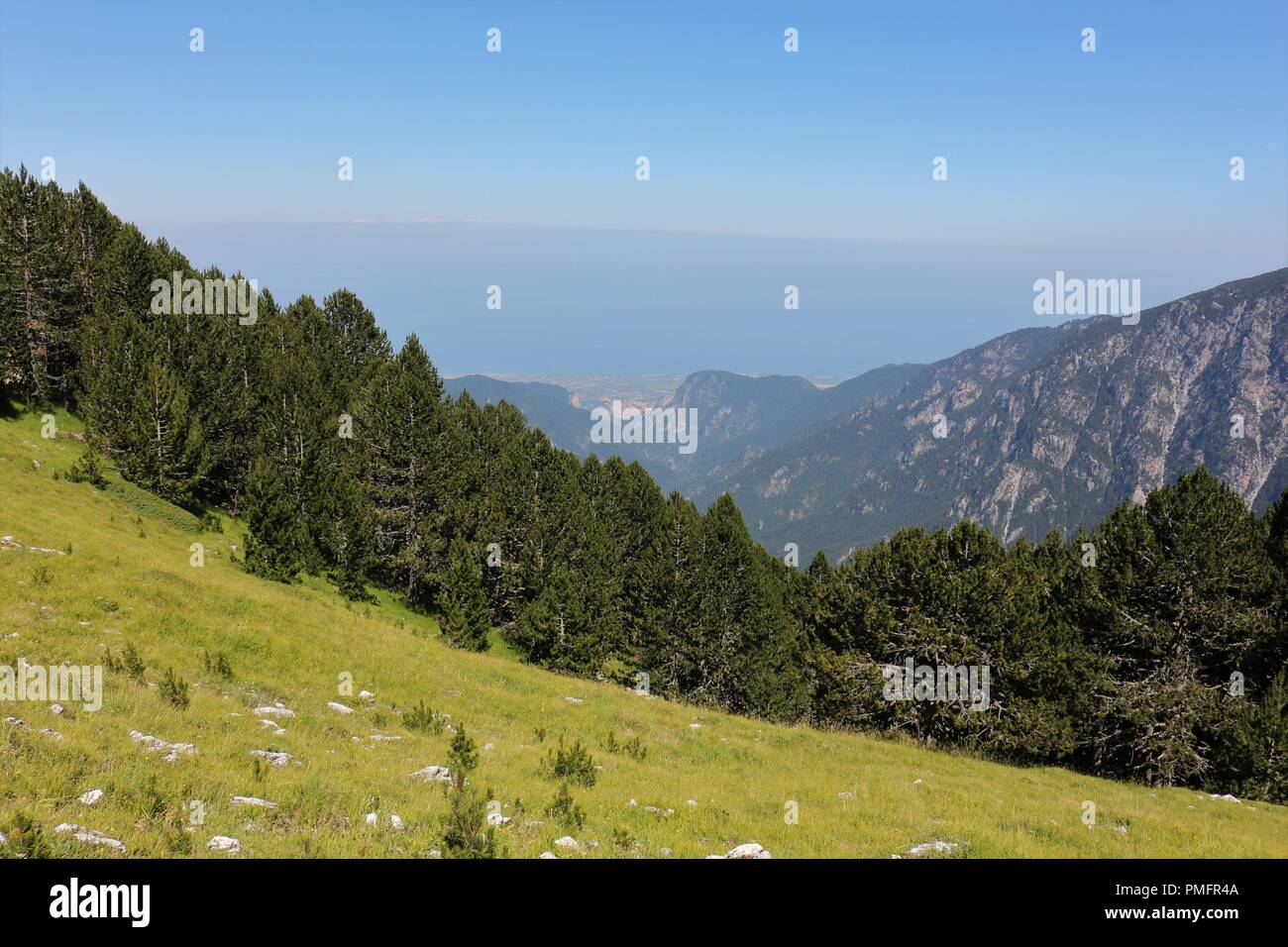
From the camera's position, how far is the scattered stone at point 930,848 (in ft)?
38.4

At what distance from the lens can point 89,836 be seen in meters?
7.52

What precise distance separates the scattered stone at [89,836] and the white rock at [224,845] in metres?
0.86

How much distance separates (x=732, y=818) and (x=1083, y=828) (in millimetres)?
8348

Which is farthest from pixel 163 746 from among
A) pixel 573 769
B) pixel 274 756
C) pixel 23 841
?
pixel 573 769

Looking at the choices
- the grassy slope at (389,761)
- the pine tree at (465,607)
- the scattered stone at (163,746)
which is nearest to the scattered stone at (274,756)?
the grassy slope at (389,761)

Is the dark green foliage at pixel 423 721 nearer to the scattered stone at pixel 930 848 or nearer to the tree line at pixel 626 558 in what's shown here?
the scattered stone at pixel 930 848

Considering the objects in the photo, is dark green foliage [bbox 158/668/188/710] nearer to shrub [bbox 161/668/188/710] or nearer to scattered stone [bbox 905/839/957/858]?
shrub [bbox 161/668/188/710]

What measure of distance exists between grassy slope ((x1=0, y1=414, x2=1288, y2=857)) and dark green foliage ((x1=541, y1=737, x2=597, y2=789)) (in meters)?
0.66

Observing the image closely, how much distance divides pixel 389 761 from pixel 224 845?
5508 mm

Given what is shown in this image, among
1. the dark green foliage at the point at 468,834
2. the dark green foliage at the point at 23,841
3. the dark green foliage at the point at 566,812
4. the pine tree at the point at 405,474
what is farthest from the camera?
the pine tree at the point at 405,474

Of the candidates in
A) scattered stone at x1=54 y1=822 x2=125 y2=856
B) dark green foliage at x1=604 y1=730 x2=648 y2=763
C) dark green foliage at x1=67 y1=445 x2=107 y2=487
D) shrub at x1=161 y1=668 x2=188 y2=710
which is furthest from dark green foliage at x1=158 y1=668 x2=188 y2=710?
dark green foliage at x1=67 y1=445 x2=107 y2=487

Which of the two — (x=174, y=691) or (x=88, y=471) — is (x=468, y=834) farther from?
(x=88, y=471)

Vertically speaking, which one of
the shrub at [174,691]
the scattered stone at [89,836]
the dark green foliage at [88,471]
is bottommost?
the shrub at [174,691]
